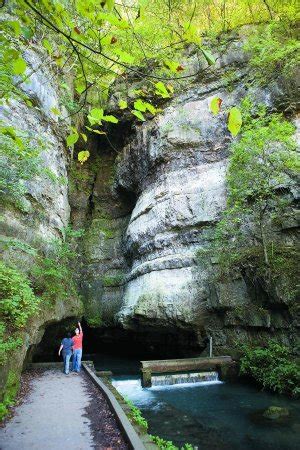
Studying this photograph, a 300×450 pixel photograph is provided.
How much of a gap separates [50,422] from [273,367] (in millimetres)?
8986

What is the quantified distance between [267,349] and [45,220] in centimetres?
1047

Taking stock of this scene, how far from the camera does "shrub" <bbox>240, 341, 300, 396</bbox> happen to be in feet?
38.8

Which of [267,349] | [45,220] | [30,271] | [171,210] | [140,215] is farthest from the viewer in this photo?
[140,215]

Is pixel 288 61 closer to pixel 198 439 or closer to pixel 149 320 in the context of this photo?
pixel 149 320

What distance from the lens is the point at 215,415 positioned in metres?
10.1

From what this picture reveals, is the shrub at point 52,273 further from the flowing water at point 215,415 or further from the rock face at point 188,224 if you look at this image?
the rock face at point 188,224

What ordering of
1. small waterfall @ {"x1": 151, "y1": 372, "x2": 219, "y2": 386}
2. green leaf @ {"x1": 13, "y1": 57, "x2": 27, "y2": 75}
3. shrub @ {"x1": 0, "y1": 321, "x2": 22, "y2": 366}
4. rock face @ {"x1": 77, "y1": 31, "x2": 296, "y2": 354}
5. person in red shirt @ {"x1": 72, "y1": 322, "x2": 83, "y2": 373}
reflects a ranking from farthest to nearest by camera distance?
rock face @ {"x1": 77, "y1": 31, "x2": 296, "y2": 354} → small waterfall @ {"x1": 151, "y1": 372, "x2": 219, "y2": 386} → person in red shirt @ {"x1": 72, "y1": 322, "x2": 83, "y2": 373} → shrub @ {"x1": 0, "y1": 321, "x2": 22, "y2": 366} → green leaf @ {"x1": 13, "y1": 57, "x2": 27, "y2": 75}

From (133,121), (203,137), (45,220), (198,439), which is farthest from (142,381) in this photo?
(133,121)

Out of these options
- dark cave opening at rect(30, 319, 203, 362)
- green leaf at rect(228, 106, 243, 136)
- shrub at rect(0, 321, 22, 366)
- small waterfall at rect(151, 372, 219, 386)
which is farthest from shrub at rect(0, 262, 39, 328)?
small waterfall at rect(151, 372, 219, 386)

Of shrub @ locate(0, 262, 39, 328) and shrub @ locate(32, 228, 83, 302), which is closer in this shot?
shrub @ locate(0, 262, 39, 328)

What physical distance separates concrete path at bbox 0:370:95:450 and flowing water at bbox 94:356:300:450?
98.3 inches

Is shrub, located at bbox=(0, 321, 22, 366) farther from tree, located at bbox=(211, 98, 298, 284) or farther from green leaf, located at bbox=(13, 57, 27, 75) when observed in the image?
tree, located at bbox=(211, 98, 298, 284)

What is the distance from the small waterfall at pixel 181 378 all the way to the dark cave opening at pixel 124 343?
2821 millimetres

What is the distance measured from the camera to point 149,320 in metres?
17.1
